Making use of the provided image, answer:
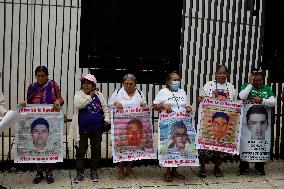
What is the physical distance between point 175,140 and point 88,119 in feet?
4.28

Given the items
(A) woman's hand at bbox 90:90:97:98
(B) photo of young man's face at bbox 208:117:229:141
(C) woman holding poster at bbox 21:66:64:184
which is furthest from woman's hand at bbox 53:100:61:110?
(B) photo of young man's face at bbox 208:117:229:141

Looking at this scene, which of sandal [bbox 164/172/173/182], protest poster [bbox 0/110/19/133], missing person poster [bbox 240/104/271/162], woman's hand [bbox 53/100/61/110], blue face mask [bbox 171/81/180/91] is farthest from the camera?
missing person poster [bbox 240/104/271/162]

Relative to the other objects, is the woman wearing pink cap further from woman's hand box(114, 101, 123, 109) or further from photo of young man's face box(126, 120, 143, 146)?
photo of young man's face box(126, 120, 143, 146)

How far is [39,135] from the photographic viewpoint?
5715 mm

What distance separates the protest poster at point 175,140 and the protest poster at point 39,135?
146 centimetres

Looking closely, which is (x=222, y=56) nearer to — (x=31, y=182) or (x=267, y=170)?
(x=267, y=170)

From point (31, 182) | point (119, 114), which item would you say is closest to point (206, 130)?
point (119, 114)

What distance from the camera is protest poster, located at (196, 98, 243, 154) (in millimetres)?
6090

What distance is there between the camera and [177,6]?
679 centimetres

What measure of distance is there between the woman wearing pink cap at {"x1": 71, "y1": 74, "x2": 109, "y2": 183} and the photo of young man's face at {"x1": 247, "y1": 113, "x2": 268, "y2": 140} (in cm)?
221

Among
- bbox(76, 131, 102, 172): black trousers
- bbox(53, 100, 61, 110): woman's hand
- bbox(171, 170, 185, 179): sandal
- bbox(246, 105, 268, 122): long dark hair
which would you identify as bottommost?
bbox(171, 170, 185, 179): sandal

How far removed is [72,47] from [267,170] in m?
4.68

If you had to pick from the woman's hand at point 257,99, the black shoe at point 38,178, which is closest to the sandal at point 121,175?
the black shoe at point 38,178

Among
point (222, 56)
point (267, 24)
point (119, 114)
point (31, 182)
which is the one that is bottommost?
point (31, 182)
